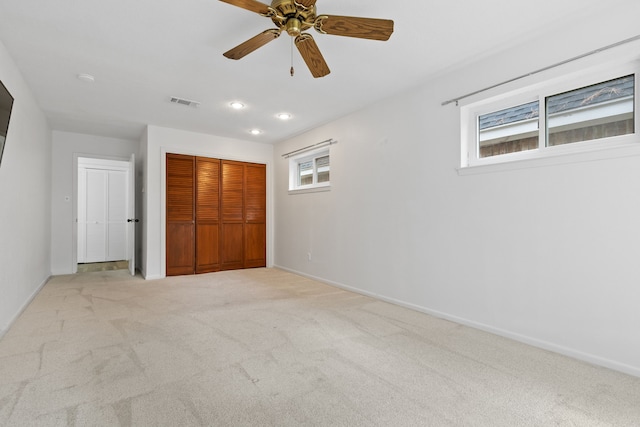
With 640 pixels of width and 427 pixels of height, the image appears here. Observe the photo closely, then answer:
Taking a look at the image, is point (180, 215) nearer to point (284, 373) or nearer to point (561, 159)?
point (284, 373)

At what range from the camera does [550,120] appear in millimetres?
2430

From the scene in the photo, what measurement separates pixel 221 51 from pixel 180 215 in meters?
3.15

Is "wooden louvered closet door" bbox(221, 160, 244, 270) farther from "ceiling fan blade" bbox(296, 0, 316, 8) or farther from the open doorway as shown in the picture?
"ceiling fan blade" bbox(296, 0, 316, 8)

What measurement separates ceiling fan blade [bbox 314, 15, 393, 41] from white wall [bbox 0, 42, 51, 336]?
263cm

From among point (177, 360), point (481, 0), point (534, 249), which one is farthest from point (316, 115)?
point (177, 360)

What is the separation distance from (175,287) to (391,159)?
10.8ft

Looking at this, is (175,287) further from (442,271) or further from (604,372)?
(604,372)

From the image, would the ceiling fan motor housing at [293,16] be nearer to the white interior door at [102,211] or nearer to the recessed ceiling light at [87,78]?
the recessed ceiling light at [87,78]

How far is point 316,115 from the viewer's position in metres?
4.28

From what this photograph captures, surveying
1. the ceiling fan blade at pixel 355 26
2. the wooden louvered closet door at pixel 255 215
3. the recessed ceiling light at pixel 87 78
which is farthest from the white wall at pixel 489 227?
the recessed ceiling light at pixel 87 78

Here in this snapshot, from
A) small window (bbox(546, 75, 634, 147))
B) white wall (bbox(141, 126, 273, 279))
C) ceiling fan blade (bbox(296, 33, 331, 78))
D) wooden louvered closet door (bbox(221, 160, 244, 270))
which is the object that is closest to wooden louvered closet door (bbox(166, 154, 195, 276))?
white wall (bbox(141, 126, 273, 279))

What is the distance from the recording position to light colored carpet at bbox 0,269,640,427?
5.00ft

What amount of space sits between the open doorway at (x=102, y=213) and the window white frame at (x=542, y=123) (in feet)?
21.2

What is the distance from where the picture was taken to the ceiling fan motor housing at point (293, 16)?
180cm
